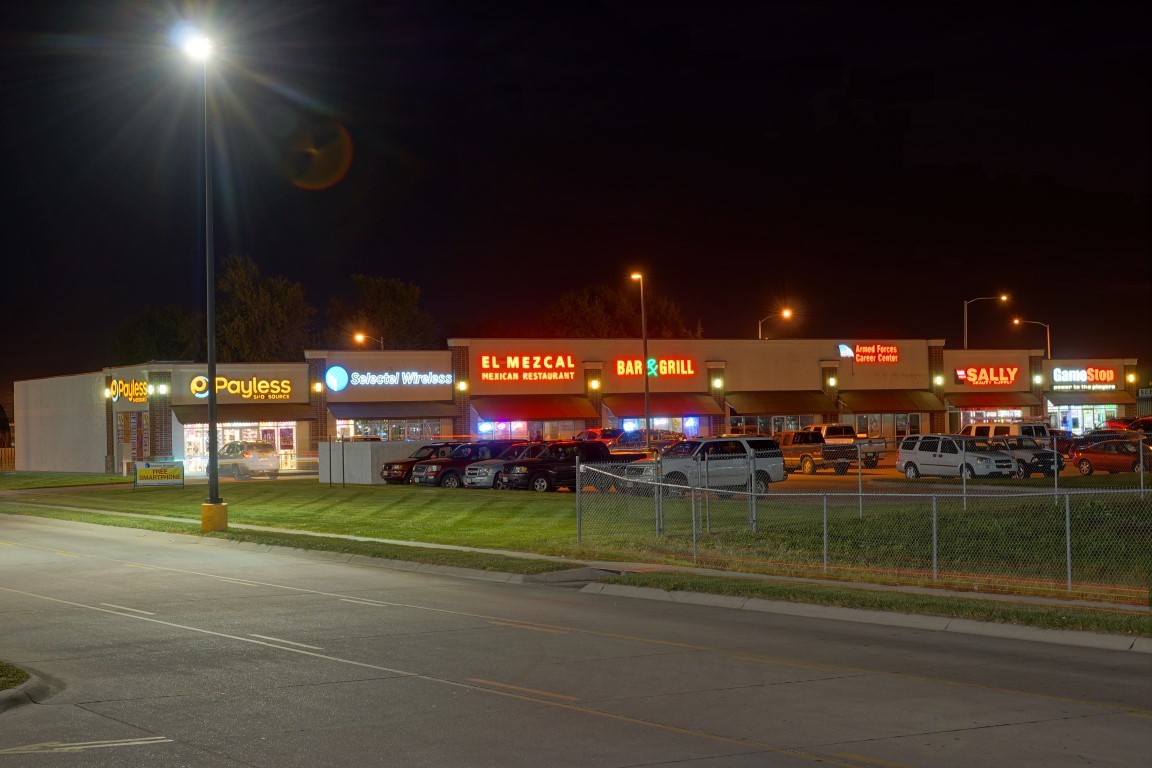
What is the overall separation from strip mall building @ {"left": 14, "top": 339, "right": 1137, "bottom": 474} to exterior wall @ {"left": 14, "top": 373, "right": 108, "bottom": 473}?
0.49 ft

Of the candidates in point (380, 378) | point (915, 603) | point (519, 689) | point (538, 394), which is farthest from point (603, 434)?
point (519, 689)

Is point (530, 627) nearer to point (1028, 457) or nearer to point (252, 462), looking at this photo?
point (1028, 457)

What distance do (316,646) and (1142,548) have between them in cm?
1424

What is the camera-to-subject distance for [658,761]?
8.53 meters

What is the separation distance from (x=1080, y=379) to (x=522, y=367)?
3837 cm

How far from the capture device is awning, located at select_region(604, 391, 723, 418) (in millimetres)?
68438

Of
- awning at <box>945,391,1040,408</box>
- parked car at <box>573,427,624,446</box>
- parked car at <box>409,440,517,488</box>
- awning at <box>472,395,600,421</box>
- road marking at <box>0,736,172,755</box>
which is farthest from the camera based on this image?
awning at <box>945,391,1040,408</box>

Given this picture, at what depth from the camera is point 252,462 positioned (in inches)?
2109

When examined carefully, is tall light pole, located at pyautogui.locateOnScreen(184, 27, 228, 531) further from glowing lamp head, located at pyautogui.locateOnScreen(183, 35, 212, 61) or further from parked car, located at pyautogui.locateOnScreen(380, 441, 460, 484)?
parked car, located at pyautogui.locateOnScreen(380, 441, 460, 484)

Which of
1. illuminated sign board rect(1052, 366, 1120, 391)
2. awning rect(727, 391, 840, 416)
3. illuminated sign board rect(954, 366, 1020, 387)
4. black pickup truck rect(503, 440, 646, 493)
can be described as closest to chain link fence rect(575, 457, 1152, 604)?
black pickup truck rect(503, 440, 646, 493)

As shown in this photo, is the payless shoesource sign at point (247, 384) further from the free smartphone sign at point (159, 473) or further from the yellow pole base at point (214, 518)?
the yellow pole base at point (214, 518)

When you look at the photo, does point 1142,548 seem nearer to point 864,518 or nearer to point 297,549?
point 864,518

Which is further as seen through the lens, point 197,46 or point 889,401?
point 889,401

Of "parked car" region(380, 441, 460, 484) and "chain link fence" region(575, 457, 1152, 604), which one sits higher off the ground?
"parked car" region(380, 441, 460, 484)
